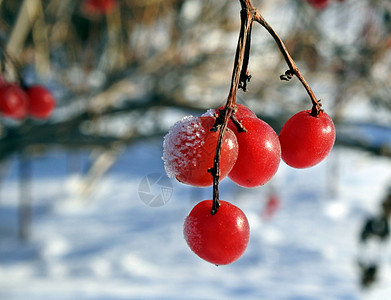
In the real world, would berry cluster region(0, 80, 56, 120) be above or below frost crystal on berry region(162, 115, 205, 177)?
above

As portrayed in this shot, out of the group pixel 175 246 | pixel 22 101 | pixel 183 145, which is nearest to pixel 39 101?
pixel 22 101

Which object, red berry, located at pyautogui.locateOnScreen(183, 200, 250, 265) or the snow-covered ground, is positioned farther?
the snow-covered ground

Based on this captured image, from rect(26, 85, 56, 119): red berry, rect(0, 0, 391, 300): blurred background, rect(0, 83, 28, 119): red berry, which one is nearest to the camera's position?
rect(0, 83, 28, 119): red berry

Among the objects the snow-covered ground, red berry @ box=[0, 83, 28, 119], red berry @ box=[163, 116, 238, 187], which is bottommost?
red berry @ box=[163, 116, 238, 187]

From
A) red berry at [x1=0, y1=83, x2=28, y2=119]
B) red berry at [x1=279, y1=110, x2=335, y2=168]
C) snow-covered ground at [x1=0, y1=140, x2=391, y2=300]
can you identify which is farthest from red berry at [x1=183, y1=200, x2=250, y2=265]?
snow-covered ground at [x1=0, y1=140, x2=391, y2=300]

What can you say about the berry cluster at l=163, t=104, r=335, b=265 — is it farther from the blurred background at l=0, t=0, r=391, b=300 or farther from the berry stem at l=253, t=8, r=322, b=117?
the blurred background at l=0, t=0, r=391, b=300

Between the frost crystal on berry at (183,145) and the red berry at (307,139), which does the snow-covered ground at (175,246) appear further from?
the frost crystal on berry at (183,145)

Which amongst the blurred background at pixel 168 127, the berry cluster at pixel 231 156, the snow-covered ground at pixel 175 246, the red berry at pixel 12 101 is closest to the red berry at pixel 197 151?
the berry cluster at pixel 231 156
